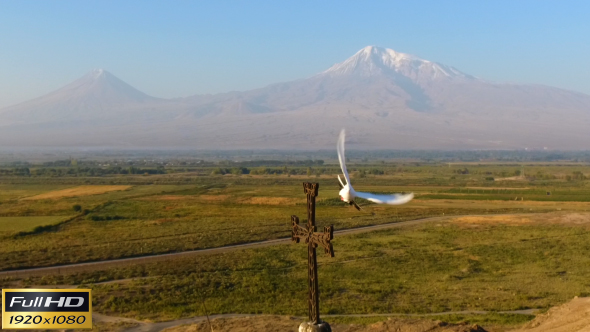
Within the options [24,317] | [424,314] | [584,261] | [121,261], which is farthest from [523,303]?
[121,261]

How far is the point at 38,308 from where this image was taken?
843 inches

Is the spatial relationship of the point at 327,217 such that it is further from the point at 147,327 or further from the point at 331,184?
the point at 331,184

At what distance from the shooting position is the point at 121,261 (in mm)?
39688

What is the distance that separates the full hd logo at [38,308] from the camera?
21328mm

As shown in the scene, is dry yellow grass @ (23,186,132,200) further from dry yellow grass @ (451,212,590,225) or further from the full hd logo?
the full hd logo

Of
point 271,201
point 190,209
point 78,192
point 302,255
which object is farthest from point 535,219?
point 78,192

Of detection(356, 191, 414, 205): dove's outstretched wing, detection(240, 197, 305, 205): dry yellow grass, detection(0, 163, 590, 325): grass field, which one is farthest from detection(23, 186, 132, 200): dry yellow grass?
detection(356, 191, 414, 205): dove's outstretched wing

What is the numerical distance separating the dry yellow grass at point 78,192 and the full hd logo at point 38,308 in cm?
7233

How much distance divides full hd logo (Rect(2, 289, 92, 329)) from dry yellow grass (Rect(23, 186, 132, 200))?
7233cm

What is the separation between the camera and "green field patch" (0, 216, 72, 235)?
177ft

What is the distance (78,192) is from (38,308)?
84.4m

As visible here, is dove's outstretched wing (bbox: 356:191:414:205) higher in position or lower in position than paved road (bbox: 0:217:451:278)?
higher

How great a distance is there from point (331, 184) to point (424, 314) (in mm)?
95297

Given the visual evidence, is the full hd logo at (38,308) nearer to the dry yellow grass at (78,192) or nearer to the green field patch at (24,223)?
the green field patch at (24,223)
